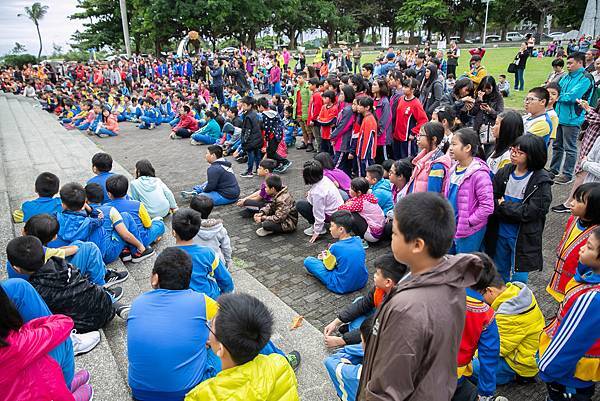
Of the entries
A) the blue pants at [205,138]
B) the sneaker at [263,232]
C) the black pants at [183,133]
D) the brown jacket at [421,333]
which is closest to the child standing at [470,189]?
the brown jacket at [421,333]

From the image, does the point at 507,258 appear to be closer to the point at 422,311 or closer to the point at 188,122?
the point at 422,311

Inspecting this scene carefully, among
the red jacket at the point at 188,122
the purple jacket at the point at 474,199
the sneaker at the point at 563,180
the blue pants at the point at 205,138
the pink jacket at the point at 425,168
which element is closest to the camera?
the purple jacket at the point at 474,199

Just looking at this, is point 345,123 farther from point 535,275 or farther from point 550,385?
point 550,385

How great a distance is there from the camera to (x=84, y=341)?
329 cm

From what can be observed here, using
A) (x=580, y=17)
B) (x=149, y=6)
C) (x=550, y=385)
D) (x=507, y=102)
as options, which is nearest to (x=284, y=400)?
(x=550, y=385)

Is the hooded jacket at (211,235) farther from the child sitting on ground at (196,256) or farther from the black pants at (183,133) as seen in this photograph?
the black pants at (183,133)

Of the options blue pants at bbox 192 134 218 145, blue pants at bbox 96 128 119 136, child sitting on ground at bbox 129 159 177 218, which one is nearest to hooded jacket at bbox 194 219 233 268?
child sitting on ground at bbox 129 159 177 218

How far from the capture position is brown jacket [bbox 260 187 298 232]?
581 cm

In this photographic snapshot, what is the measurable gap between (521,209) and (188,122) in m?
10.6

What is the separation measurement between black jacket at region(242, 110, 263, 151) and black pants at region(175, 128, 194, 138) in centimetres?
463

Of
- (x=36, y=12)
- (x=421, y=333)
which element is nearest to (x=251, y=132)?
(x=421, y=333)

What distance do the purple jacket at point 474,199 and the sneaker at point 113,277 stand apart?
3.51m

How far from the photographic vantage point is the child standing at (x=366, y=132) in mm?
6879

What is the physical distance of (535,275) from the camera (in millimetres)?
4484
